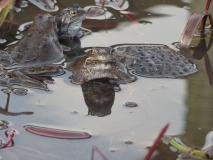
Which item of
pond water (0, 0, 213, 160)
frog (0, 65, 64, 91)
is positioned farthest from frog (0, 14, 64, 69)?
pond water (0, 0, 213, 160)

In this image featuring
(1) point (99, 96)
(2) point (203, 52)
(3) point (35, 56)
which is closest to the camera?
(1) point (99, 96)

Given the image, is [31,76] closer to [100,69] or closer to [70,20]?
[100,69]

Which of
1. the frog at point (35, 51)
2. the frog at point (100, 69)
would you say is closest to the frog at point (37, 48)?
the frog at point (35, 51)

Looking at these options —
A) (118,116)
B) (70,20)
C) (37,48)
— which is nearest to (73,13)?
(70,20)

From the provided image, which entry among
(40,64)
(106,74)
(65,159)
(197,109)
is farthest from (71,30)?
(65,159)

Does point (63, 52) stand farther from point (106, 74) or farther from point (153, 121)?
point (153, 121)

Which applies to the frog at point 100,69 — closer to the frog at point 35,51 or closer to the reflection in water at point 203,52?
the frog at point 35,51
